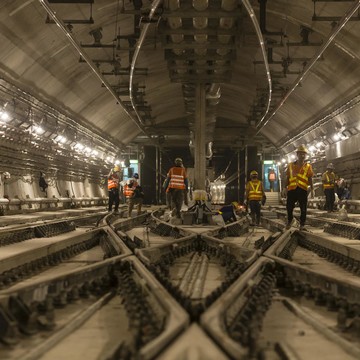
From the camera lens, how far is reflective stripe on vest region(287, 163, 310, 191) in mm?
10852

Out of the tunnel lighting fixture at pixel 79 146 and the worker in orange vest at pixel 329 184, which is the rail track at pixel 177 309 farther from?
the tunnel lighting fixture at pixel 79 146

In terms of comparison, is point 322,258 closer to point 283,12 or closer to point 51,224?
point 51,224

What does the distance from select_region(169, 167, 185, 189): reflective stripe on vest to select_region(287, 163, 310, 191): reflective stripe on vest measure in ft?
10.8

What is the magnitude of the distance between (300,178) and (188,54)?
16.8 feet

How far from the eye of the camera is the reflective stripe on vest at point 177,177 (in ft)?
44.8

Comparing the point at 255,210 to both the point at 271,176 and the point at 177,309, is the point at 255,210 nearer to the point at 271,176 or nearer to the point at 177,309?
the point at 177,309

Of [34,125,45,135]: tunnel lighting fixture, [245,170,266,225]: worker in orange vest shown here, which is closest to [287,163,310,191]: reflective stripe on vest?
[245,170,266,225]: worker in orange vest

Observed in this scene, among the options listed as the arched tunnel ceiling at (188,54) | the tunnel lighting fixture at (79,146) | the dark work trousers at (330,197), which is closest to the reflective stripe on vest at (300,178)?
the arched tunnel ceiling at (188,54)

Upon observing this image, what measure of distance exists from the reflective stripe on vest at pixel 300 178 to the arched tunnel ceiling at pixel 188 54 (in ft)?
8.57

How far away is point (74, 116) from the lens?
2217 cm

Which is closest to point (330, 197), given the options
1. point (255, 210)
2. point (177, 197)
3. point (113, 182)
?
point (255, 210)

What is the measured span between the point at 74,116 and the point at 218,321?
65.2ft

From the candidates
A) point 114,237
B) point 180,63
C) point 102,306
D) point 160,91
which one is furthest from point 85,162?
point 102,306

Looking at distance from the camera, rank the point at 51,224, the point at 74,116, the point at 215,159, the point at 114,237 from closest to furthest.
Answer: the point at 114,237
the point at 51,224
the point at 74,116
the point at 215,159
